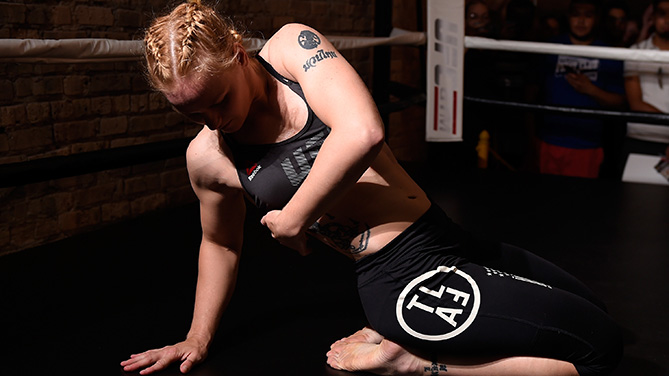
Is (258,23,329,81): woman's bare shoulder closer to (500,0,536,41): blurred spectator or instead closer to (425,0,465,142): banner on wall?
(425,0,465,142): banner on wall

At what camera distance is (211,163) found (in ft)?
3.74

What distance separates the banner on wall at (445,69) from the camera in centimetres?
281

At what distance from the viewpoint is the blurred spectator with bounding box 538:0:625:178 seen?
304cm

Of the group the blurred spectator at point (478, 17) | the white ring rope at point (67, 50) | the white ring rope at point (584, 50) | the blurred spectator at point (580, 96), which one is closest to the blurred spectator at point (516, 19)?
the blurred spectator at point (478, 17)

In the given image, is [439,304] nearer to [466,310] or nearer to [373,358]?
[466,310]

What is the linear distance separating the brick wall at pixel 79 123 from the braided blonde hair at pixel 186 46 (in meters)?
1.28

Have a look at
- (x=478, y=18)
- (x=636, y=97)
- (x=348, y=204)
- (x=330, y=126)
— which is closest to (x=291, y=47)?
(x=330, y=126)

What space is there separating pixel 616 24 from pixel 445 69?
1052 millimetres

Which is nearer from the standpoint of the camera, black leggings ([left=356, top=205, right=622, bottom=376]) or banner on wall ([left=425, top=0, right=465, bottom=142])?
black leggings ([left=356, top=205, right=622, bottom=376])

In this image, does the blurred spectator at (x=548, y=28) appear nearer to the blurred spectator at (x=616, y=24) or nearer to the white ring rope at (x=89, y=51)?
the blurred spectator at (x=616, y=24)

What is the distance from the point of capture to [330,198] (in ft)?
3.20

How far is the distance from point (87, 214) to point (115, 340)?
1.13 m

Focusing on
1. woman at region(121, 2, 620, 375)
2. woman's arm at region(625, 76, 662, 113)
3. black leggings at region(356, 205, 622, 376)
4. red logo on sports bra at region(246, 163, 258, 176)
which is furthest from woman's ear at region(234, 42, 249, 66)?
woman's arm at region(625, 76, 662, 113)

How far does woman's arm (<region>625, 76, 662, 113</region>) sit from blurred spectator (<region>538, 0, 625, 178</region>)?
10 centimetres
